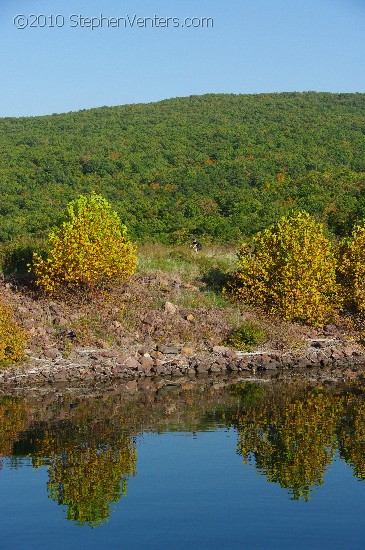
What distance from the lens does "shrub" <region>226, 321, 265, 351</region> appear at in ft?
113

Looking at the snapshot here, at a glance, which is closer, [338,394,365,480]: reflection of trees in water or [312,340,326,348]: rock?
[338,394,365,480]: reflection of trees in water

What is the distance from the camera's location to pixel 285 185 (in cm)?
7644

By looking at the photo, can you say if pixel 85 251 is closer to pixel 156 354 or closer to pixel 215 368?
pixel 156 354

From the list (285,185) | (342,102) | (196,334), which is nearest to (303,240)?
(196,334)

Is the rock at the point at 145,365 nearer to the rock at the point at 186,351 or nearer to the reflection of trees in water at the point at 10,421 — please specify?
the rock at the point at 186,351

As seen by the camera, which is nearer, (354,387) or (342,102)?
(354,387)

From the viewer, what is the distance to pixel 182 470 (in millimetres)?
19750

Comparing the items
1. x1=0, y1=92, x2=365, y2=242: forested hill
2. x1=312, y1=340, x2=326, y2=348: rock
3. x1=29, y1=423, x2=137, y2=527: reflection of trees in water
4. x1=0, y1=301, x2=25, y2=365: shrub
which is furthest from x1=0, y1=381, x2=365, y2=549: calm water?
x1=0, y1=92, x2=365, y2=242: forested hill

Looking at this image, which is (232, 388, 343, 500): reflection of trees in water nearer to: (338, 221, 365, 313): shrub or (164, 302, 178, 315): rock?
(164, 302, 178, 315): rock

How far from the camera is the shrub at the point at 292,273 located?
36.0 m

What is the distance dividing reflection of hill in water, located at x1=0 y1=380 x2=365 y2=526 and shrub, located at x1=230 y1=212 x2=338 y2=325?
6230 millimetres

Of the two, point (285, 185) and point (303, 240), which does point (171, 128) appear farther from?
point (303, 240)

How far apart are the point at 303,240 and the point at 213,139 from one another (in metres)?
62.2

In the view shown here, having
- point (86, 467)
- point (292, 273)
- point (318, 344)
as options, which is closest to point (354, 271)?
point (292, 273)
